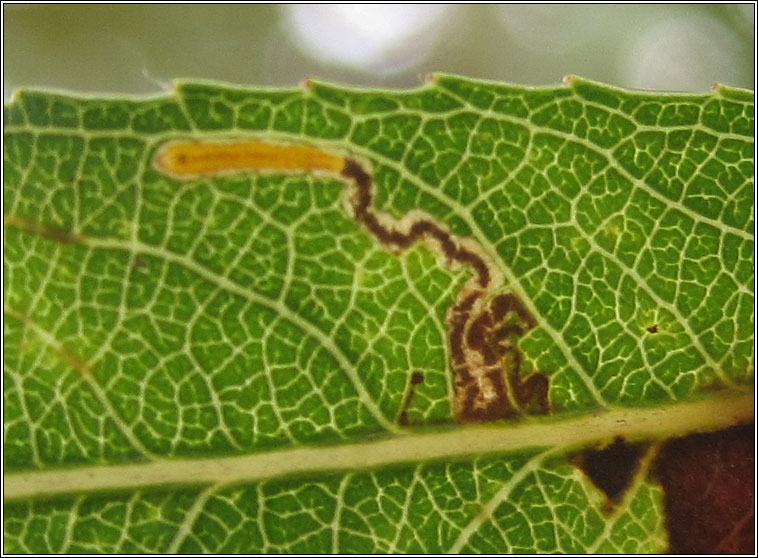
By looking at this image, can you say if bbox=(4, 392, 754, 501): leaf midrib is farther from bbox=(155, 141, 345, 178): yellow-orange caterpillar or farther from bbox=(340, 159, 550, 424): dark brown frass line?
bbox=(155, 141, 345, 178): yellow-orange caterpillar

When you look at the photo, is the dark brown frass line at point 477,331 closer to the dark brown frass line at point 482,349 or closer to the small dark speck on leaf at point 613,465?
the dark brown frass line at point 482,349

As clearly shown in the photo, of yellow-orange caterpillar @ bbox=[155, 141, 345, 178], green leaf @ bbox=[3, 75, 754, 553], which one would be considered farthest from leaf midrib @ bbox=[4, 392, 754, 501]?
yellow-orange caterpillar @ bbox=[155, 141, 345, 178]

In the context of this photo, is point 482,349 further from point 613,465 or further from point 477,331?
point 613,465

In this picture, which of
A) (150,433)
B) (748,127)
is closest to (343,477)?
(150,433)

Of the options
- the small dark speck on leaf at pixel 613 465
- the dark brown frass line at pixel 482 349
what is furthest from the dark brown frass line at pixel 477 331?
the small dark speck on leaf at pixel 613 465

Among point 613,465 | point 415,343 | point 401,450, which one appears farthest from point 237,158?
point 613,465
